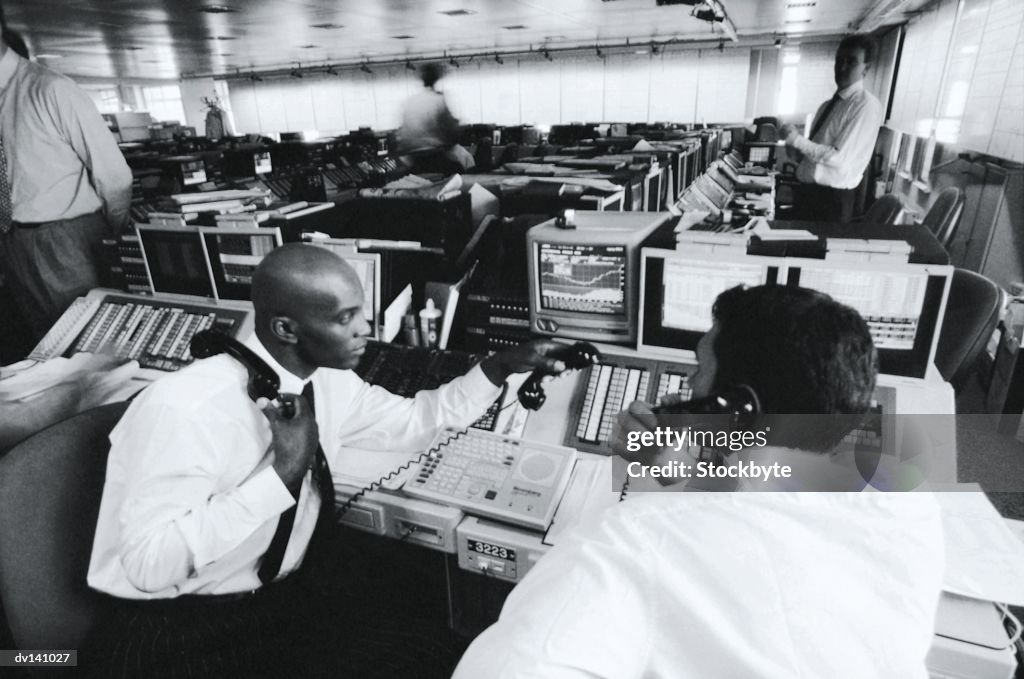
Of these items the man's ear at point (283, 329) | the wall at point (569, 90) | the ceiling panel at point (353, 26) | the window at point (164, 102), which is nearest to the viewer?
the man's ear at point (283, 329)

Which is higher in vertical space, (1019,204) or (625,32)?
(625,32)

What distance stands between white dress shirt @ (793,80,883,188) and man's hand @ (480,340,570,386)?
10.4ft

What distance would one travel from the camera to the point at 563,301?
185cm

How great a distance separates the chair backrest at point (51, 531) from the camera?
1.18 meters

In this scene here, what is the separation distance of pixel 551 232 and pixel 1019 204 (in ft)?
13.1

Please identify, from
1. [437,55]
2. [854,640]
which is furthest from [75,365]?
[437,55]

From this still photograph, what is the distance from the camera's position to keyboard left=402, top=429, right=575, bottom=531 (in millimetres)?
1396

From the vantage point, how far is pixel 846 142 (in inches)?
151

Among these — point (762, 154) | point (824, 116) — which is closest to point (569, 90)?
point (762, 154)

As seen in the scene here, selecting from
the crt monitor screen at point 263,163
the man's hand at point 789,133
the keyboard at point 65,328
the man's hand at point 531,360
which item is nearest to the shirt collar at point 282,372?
the man's hand at point 531,360

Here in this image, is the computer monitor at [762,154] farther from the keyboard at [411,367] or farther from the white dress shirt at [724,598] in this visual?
the white dress shirt at [724,598]

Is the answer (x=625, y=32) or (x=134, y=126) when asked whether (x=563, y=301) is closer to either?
(x=625, y=32)

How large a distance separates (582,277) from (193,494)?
118 cm

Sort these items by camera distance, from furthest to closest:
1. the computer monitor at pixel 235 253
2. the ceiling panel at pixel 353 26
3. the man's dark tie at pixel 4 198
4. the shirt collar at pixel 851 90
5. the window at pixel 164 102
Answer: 1. the window at pixel 164 102
2. the ceiling panel at pixel 353 26
3. the shirt collar at pixel 851 90
4. the man's dark tie at pixel 4 198
5. the computer monitor at pixel 235 253
